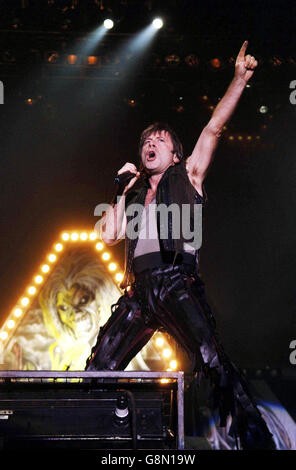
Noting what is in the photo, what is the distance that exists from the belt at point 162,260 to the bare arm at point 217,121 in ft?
1.41

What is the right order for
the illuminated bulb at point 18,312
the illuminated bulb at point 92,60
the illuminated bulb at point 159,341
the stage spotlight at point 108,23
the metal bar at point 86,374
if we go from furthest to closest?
the illuminated bulb at point 92,60, the illuminated bulb at point 18,312, the stage spotlight at point 108,23, the illuminated bulb at point 159,341, the metal bar at point 86,374

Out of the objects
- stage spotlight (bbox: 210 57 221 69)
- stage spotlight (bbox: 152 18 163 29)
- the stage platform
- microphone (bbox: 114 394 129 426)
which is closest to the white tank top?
the stage platform

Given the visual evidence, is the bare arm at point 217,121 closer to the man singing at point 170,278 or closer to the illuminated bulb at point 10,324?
the man singing at point 170,278

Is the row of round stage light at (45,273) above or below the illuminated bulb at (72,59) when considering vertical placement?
below

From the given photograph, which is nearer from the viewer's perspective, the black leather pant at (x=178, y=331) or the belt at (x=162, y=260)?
the black leather pant at (x=178, y=331)

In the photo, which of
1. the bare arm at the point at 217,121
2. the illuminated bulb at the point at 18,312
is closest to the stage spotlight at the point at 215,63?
the bare arm at the point at 217,121

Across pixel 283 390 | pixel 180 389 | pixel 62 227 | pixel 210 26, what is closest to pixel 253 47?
pixel 210 26

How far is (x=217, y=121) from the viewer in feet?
8.50

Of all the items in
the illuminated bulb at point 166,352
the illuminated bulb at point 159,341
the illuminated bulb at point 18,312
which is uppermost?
the illuminated bulb at point 18,312

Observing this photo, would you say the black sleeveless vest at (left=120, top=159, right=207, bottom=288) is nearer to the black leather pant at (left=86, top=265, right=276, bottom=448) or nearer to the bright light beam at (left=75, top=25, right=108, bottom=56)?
the black leather pant at (left=86, top=265, right=276, bottom=448)

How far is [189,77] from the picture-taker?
5363mm

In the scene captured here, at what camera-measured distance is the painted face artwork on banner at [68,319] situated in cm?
482
